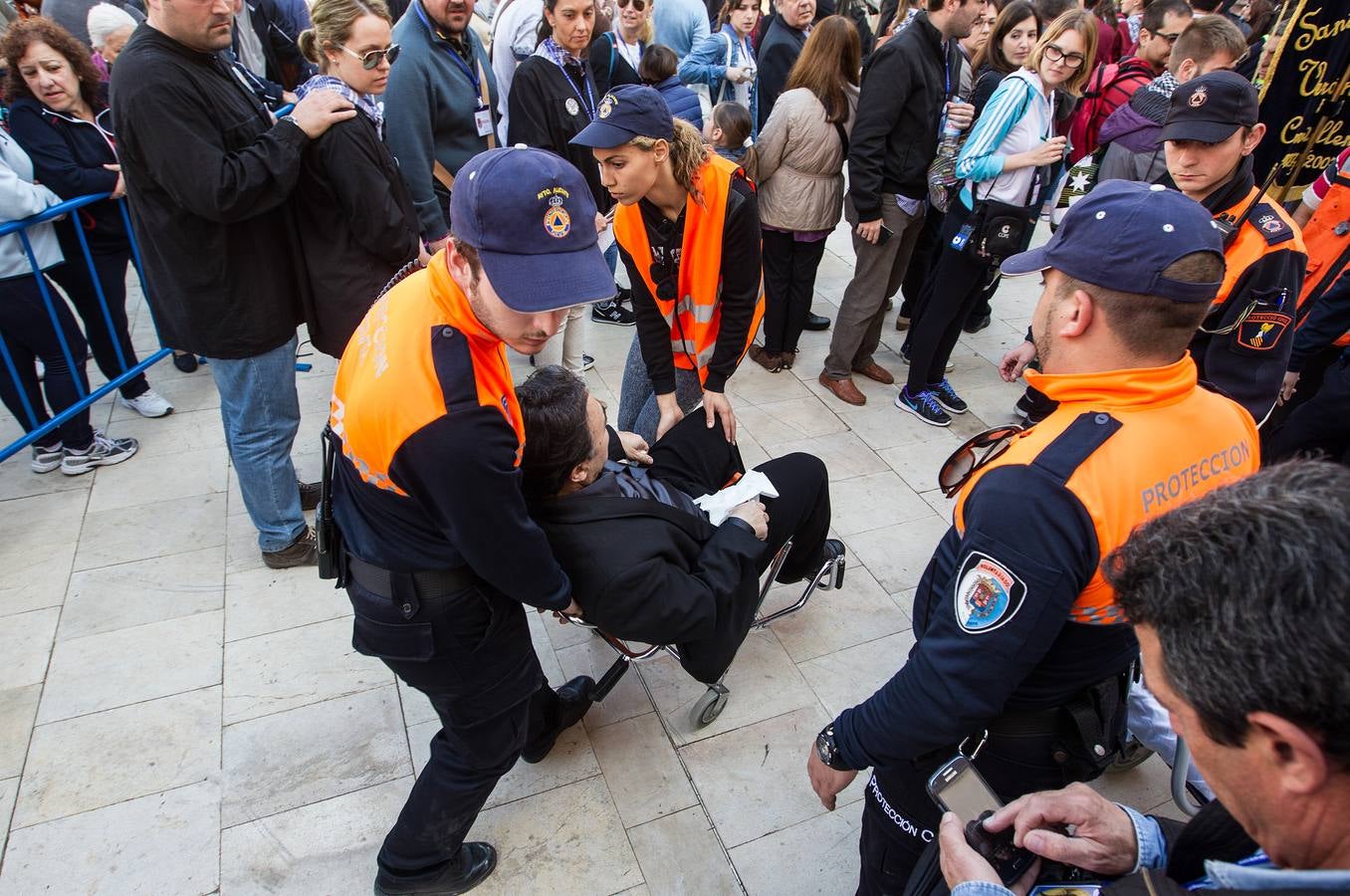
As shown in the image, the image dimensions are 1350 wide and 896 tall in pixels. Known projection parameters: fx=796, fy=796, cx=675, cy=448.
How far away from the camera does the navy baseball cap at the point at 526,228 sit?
1.52 meters

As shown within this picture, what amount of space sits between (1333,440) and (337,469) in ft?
12.1

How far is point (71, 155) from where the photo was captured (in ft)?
12.3

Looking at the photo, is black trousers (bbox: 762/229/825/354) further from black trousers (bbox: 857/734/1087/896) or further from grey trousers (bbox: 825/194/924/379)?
black trousers (bbox: 857/734/1087/896)

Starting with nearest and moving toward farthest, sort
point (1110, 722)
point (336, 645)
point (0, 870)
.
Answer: point (1110, 722)
point (0, 870)
point (336, 645)

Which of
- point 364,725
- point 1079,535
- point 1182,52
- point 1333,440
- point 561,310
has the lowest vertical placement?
point 364,725

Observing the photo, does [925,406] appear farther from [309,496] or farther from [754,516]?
[309,496]

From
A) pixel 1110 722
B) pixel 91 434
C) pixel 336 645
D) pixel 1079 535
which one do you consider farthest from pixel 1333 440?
pixel 91 434

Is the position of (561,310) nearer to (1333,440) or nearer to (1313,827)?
(1313,827)

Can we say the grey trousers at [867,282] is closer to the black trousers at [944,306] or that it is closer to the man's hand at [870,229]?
the man's hand at [870,229]

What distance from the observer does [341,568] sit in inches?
77.7

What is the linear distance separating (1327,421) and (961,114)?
85.3 inches

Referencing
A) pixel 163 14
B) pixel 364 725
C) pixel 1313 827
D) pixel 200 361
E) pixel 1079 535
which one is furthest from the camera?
pixel 200 361

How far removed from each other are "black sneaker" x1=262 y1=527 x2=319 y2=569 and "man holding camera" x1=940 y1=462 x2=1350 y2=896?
10.5 ft

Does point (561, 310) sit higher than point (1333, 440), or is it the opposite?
point (561, 310)
